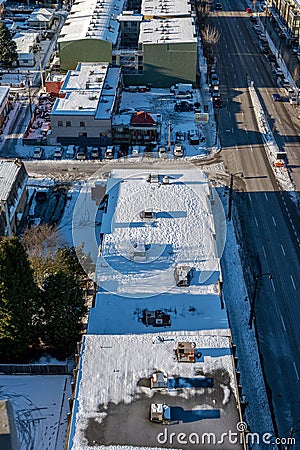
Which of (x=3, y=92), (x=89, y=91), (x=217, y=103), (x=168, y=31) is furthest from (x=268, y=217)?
(x=168, y=31)

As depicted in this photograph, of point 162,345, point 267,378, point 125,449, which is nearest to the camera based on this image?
point 125,449

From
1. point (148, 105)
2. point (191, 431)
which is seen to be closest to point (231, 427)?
point (191, 431)

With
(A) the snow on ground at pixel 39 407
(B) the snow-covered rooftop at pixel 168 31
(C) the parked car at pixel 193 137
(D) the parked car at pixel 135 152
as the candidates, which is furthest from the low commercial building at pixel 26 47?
(A) the snow on ground at pixel 39 407

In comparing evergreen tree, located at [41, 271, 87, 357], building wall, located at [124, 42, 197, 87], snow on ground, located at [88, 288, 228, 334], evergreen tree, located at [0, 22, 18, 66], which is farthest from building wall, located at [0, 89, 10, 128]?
evergreen tree, located at [41, 271, 87, 357]

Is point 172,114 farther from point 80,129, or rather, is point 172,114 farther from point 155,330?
point 155,330

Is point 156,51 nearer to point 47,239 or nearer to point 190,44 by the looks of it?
point 190,44

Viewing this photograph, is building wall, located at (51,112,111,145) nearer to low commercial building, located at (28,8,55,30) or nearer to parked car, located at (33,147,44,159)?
parked car, located at (33,147,44,159)
